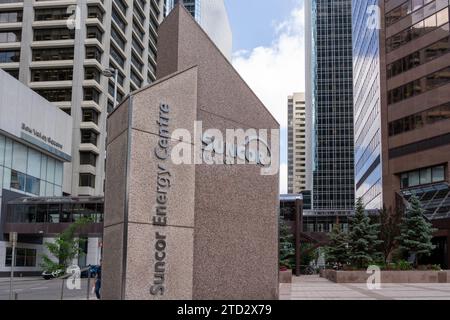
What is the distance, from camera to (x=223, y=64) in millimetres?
16156

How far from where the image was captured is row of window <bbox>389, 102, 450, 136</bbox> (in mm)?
55053

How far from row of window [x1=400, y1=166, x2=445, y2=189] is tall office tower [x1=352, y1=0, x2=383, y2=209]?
458 cm

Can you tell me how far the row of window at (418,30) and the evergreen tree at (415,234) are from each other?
83.9 feet

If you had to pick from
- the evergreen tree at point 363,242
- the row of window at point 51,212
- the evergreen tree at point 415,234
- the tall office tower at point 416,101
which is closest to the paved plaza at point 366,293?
the evergreen tree at point 363,242

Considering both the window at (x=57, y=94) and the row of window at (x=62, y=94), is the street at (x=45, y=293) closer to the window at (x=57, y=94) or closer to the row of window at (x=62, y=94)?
the row of window at (x=62, y=94)

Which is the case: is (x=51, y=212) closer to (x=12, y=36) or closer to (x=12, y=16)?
(x=12, y=36)

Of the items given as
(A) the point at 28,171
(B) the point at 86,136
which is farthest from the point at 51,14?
(A) the point at 28,171

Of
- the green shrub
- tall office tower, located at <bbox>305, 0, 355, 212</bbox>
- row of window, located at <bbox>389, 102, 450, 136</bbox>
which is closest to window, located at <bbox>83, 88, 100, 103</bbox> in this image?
row of window, located at <bbox>389, 102, 450, 136</bbox>

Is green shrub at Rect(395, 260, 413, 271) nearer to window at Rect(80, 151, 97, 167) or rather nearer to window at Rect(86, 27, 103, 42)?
window at Rect(80, 151, 97, 167)

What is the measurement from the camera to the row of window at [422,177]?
181ft

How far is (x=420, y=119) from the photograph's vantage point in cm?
5747

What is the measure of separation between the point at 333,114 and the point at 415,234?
5581 inches
